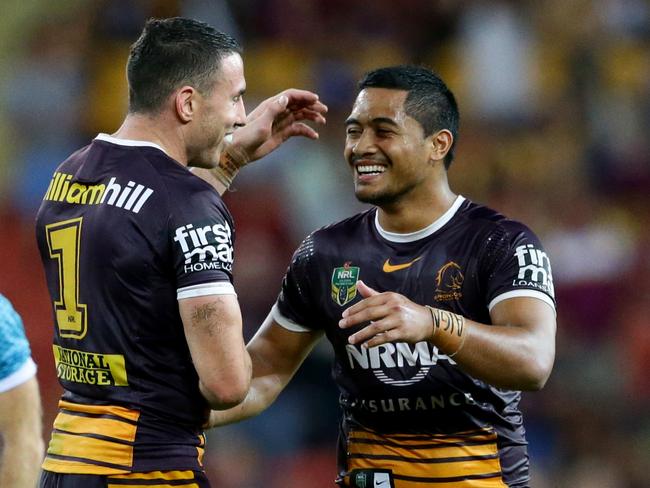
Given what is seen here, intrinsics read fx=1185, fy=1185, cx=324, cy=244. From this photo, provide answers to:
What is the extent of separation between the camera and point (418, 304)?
4.64 metres

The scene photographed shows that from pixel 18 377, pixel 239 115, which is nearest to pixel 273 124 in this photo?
pixel 239 115

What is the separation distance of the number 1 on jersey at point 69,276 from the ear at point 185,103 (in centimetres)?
52

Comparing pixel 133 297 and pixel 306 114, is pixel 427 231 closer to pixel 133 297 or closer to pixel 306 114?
pixel 306 114

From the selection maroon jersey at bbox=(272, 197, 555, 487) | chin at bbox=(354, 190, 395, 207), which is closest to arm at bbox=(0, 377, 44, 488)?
maroon jersey at bbox=(272, 197, 555, 487)

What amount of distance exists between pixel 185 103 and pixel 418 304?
120cm

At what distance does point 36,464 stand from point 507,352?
5.99ft

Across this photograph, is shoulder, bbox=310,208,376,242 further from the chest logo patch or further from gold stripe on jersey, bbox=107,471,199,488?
gold stripe on jersey, bbox=107,471,199,488

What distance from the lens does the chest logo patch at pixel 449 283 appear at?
487cm

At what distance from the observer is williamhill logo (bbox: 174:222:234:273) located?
3.98 m

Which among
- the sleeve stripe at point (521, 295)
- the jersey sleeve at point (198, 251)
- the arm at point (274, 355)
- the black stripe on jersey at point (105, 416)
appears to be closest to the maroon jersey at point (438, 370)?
the sleeve stripe at point (521, 295)

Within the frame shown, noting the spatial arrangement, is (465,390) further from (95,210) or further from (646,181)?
(646,181)

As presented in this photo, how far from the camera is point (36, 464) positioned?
4488mm

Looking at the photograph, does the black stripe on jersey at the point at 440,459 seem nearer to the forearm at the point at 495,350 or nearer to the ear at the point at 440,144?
the forearm at the point at 495,350

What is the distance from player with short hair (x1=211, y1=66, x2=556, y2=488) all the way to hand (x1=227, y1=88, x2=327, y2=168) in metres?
0.20
